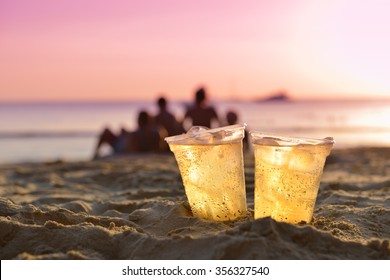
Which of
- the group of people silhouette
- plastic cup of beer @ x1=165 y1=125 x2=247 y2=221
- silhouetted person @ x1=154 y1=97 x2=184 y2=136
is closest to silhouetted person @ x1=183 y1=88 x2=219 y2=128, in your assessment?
the group of people silhouette

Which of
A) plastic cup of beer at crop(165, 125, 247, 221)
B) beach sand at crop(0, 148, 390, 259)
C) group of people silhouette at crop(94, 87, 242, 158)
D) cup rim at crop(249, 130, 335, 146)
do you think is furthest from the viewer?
group of people silhouette at crop(94, 87, 242, 158)

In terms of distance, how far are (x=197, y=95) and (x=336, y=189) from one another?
4.94 meters

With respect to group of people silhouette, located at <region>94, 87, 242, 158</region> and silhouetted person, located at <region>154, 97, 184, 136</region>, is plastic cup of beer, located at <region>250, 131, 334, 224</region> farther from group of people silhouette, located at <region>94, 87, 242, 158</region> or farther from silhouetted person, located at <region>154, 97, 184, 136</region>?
silhouetted person, located at <region>154, 97, 184, 136</region>

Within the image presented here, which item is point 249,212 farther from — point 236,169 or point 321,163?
point 321,163

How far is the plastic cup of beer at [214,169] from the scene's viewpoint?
280cm

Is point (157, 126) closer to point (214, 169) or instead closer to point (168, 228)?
point (168, 228)

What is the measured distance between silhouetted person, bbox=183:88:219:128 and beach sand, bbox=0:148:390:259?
407 cm

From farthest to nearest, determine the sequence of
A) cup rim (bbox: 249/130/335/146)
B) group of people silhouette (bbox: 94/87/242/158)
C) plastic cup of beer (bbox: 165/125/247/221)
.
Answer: group of people silhouette (bbox: 94/87/242/158), plastic cup of beer (bbox: 165/125/247/221), cup rim (bbox: 249/130/335/146)

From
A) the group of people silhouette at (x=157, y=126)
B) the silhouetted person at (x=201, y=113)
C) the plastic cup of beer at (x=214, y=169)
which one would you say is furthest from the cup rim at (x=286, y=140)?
the silhouetted person at (x=201, y=113)

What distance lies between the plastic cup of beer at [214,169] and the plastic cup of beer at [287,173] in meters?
0.14

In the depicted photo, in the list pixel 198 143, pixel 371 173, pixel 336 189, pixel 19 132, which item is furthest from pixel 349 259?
pixel 19 132

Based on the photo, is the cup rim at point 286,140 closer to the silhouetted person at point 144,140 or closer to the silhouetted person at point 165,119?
the silhouetted person at point 144,140

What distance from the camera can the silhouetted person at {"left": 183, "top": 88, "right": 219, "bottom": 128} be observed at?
9156 millimetres
